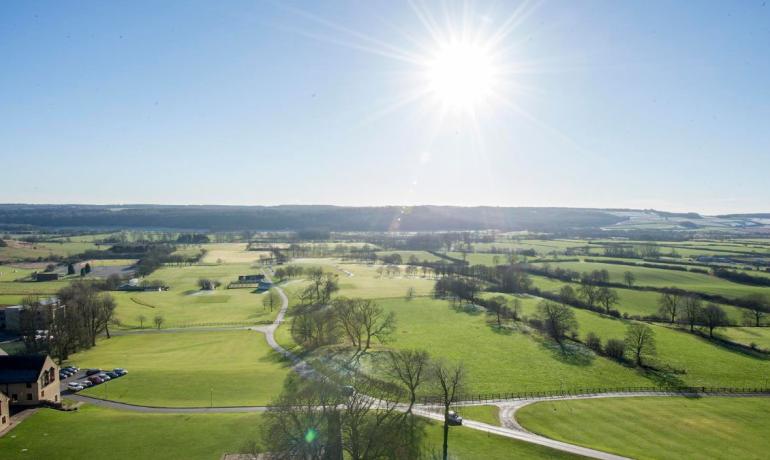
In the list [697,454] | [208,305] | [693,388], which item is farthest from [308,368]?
[208,305]

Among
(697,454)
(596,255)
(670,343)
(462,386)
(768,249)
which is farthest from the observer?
(768,249)

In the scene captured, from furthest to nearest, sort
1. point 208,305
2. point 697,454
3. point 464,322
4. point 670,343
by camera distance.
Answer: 1. point 208,305
2. point 464,322
3. point 670,343
4. point 697,454

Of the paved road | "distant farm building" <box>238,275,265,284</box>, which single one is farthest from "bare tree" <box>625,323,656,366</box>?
"distant farm building" <box>238,275,265,284</box>

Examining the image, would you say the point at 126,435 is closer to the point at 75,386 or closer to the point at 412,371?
the point at 75,386

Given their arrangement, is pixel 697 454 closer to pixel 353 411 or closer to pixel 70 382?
pixel 353 411

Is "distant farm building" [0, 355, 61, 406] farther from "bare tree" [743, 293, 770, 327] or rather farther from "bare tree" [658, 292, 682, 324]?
"bare tree" [743, 293, 770, 327]

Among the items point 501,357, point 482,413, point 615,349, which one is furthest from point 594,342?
point 482,413
